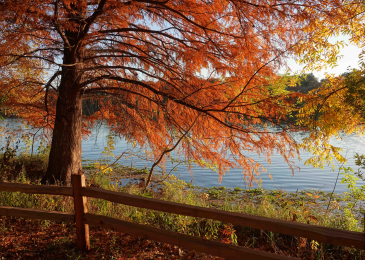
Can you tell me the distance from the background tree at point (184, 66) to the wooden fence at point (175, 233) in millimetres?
2684

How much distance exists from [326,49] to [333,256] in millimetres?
5306

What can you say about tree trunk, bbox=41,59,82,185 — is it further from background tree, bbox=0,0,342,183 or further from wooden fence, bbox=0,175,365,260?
wooden fence, bbox=0,175,365,260

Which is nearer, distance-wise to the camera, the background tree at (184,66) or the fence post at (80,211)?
the fence post at (80,211)

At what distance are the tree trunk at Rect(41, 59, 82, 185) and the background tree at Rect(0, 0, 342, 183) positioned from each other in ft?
0.09

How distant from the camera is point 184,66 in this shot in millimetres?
6215

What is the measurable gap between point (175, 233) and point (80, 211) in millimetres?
1506

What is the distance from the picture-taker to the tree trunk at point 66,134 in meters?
6.82

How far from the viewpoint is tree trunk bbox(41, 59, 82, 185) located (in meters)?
6.82

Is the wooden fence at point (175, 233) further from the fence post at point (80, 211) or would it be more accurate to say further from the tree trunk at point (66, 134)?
→ the tree trunk at point (66, 134)

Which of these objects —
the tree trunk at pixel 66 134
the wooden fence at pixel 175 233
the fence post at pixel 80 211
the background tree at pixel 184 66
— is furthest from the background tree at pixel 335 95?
the tree trunk at pixel 66 134

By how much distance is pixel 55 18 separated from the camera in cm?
523

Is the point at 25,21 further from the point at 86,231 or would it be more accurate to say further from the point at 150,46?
the point at 86,231

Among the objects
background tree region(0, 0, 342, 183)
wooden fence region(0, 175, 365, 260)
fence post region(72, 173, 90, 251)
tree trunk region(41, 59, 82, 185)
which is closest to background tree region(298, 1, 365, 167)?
background tree region(0, 0, 342, 183)

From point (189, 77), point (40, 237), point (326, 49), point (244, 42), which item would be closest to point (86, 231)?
point (40, 237)
